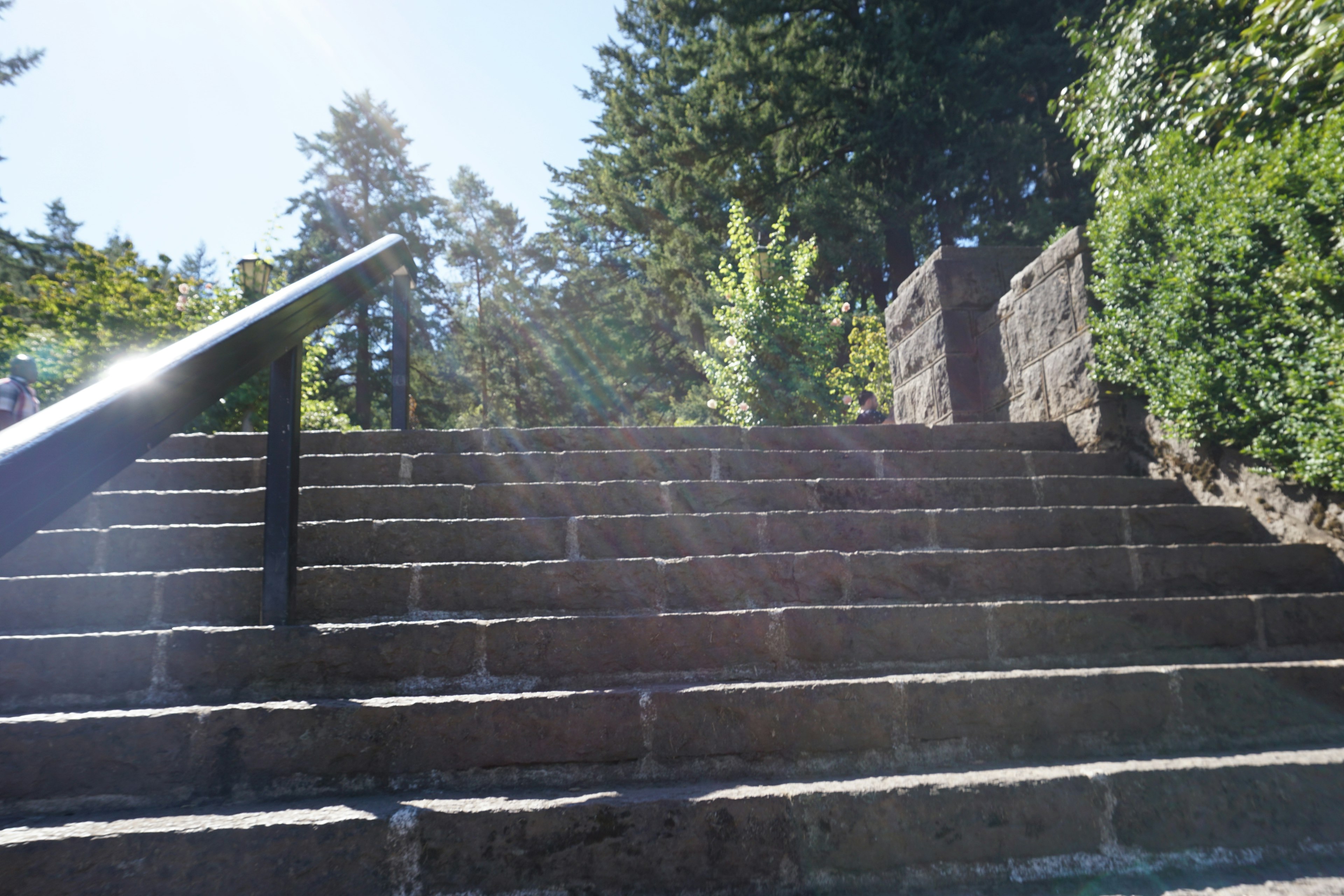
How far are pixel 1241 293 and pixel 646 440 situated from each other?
8.41ft

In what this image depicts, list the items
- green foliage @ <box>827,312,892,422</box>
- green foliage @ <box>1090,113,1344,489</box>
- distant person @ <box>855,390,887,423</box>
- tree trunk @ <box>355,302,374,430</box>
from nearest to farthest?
1. green foliage @ <box>1090,113,1344,489</box>
2. distant person @ <box>855,390,887,423</box>
3. green foliage @ <box>827,312,892,422</box>
4. tree trunk @ <box>355,302,374,430</box>

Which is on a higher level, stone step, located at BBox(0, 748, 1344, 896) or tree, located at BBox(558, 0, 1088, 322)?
tree, located at BBox(558, 0, 1088, 322)

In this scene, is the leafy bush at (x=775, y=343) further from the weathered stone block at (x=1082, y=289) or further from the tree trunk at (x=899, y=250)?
the weathered stone block at (x=1082, y=289)

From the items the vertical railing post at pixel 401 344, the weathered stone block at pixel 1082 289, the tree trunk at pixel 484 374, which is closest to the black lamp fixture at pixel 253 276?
the vertical railing post at pixel 401 344

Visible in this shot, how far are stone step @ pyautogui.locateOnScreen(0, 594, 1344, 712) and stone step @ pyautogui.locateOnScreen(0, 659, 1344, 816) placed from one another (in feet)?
0.41

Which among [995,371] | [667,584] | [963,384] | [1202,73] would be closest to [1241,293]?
[1202,73]

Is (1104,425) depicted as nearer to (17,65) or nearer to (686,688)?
(686,688)

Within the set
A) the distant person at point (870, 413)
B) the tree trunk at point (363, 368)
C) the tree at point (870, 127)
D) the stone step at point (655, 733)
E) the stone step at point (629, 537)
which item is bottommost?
the stone step at point (655, 733)

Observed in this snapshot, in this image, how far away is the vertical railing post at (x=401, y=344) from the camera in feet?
14.2

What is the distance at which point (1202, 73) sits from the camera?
145 inches

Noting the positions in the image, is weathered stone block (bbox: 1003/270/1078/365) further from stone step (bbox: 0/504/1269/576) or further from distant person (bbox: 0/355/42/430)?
distant person (bbox: 0/355/42/430)

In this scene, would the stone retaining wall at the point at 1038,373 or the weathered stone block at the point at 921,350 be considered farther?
the weathered stone block at the point at 921,350

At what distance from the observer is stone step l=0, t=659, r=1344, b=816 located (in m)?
1.68

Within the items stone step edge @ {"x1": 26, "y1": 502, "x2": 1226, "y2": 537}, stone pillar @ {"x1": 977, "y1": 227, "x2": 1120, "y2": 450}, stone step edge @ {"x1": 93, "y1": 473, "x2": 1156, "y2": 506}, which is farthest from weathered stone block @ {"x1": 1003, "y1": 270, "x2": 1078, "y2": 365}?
stone step edge @ {"x1": 26, "y1": 502, "x2": 1226, "y2": 537}
